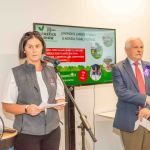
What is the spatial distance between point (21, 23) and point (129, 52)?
1.12 meters

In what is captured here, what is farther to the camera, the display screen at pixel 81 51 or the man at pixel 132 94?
the display screen at pixel 81 51

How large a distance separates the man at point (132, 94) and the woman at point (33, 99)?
77 centimetres

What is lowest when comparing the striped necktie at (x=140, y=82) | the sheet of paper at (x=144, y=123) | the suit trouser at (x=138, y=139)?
the suit trouser at (x=138, y=139)

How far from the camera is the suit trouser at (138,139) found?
2932 millimetres

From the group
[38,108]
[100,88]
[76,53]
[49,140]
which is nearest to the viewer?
[38,108]

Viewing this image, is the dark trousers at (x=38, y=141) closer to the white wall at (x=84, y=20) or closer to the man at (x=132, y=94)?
the white wall at (x=84, y=20)

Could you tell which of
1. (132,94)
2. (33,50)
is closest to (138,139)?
(132,94)

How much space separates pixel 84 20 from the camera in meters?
3.54

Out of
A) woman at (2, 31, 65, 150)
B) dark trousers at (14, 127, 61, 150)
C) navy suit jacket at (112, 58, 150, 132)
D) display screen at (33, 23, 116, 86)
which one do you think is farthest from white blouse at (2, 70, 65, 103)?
navy suit jacket at (112, 58, 150, 132)

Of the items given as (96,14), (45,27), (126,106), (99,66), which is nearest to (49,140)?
(126,106)

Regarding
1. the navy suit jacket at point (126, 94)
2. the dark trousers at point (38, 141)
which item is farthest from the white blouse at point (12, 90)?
the navy suit jacket at point (126, 94)

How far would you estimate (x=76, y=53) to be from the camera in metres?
3.29

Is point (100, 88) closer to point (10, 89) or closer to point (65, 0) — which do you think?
point (65, 0)

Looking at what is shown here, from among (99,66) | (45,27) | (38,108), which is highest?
(45,27)
